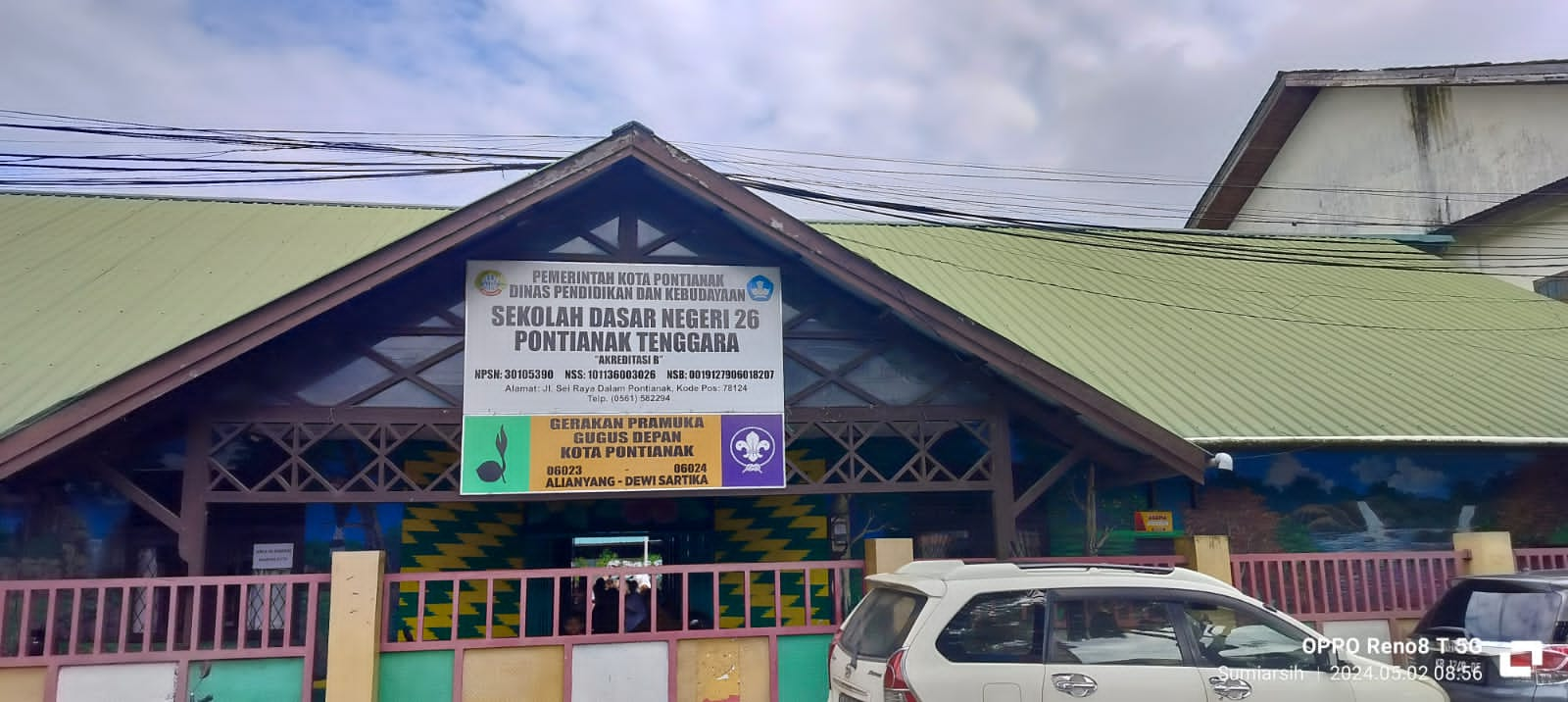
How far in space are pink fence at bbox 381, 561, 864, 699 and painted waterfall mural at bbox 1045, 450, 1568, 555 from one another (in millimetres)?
3308

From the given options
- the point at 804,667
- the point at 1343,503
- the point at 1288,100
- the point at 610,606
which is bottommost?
the point at 804,667

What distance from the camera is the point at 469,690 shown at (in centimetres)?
816

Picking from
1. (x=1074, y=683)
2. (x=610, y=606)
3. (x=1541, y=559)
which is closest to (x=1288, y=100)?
(x=1541, y=559)

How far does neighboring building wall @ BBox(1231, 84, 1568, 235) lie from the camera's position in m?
18.7

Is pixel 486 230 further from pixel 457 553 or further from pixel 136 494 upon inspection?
pixel 457 553

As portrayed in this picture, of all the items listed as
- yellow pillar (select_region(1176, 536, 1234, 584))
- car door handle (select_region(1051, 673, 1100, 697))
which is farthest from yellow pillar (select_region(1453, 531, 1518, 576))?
car door handle (select_region(1051, 673, 1100, 697))

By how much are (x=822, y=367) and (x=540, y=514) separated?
4563 millimetres

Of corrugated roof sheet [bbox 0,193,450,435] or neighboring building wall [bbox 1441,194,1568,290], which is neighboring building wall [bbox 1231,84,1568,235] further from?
corrugated roof sheet [bbox 0,193,450,435]

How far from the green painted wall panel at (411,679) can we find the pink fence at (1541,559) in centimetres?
1001

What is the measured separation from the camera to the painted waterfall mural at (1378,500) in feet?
40.0

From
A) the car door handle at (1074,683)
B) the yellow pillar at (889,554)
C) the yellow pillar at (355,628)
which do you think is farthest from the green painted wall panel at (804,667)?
the yellow pillar at (355,628)

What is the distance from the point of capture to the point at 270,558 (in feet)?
35.5

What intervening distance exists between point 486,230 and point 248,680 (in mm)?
3769

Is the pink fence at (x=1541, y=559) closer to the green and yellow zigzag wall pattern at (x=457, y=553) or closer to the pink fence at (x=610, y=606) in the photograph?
the pink fence at (x=610, y=606)
